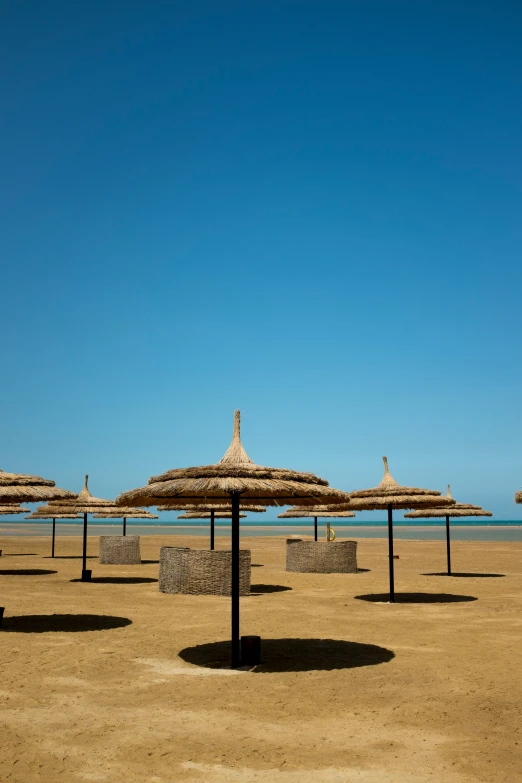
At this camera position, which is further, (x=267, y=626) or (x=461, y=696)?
(x=267, y=626)

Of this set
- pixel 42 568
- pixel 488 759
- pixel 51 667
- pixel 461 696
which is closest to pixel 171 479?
pixel 51 667

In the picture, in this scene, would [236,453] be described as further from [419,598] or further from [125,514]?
[125,514]

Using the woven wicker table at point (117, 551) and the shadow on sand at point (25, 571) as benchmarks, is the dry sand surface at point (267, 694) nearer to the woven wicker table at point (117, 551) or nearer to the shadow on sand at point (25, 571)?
the shadow on sand at point (25, 571)

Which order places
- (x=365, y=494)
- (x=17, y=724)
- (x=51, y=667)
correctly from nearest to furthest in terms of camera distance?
(x=17, y=724)
(x=51, y=667)
(x=365, y=494)

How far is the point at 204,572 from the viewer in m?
15.4

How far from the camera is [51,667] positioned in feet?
26.7

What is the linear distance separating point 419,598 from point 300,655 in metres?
6.90

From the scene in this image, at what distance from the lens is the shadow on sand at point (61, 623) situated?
35.3ft

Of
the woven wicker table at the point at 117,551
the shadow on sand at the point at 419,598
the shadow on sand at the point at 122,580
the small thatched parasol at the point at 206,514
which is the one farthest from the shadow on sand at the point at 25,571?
the shadow on sand at the point at 419,598

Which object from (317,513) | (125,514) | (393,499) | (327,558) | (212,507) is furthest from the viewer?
(317,513)

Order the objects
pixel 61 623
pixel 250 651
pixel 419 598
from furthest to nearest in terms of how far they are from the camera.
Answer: pixel 419 598, pixel 61 623, pixel 250 651

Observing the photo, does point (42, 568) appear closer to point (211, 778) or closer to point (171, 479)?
point (171, 479)

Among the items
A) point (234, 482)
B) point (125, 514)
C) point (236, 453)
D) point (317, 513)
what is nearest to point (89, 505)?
point (125, 514)

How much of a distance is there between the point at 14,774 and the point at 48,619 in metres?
7.21
